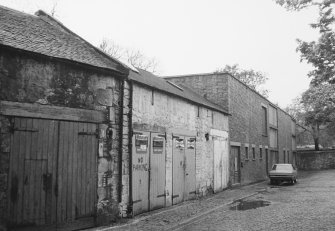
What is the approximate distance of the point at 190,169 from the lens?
14.2 m

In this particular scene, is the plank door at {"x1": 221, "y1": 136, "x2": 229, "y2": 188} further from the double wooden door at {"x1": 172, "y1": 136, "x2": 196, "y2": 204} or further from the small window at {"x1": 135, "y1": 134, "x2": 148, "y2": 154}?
the small window at {"x1": 135, "y1": 134, "x2": 148, "y2": 154}

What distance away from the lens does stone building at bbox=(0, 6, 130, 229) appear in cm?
715

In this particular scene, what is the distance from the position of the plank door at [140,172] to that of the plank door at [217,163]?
6674 millimetres

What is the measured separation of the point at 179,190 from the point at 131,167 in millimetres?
3662

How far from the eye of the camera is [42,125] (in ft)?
25.2

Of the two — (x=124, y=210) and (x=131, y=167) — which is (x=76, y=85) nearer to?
(x=131, y=167)

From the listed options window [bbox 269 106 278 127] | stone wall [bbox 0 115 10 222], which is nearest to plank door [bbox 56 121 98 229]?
stone wall [bbox 0 115 10 222]

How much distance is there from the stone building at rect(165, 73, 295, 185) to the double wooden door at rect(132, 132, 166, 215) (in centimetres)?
872

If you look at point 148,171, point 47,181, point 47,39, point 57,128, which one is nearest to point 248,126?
point 148,171

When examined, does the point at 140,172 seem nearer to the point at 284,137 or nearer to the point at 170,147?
the point at 170,147

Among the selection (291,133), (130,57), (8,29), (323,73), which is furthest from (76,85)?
(291,133)

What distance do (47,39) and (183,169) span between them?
7120 millimetres

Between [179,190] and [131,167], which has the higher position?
[131,167]

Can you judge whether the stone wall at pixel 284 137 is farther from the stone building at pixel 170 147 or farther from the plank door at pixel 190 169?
the plank door at pixel 190 169
